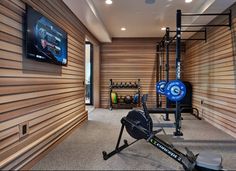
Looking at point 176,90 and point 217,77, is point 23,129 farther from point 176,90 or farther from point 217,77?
point 217,77

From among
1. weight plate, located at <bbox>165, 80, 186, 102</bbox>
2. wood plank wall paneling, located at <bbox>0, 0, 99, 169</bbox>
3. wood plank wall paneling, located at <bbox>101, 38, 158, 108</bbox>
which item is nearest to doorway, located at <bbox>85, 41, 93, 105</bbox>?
wood plank wall paneling, located at <bbox>101, 38, 158, 108</bbox>

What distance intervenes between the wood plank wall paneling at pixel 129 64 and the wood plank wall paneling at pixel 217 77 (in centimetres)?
191

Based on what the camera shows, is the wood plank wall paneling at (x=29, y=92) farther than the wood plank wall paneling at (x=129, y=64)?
No

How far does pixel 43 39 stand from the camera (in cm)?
319

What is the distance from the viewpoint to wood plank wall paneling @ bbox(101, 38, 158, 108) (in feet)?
28.5

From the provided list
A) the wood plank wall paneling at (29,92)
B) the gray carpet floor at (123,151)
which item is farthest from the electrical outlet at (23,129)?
the gray carpet floor at (123,151)

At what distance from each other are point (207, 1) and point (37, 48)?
369 cm

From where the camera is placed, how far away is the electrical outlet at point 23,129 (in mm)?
2716

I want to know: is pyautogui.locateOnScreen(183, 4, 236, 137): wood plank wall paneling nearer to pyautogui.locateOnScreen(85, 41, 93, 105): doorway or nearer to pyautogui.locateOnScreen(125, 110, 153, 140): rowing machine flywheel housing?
pyautogui.locateOnScreen(125, 110, 153, 140): rowing machine flywheel housing

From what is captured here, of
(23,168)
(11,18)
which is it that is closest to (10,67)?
(11,18)

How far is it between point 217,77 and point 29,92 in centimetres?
448

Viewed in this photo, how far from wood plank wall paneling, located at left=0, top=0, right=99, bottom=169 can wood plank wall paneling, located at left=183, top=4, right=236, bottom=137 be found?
11.7 ft

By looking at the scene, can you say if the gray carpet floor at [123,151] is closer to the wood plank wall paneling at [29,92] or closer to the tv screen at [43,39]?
the wood plank wall paneling at [29,92]

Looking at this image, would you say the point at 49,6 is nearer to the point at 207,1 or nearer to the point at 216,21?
the point at 207,1
